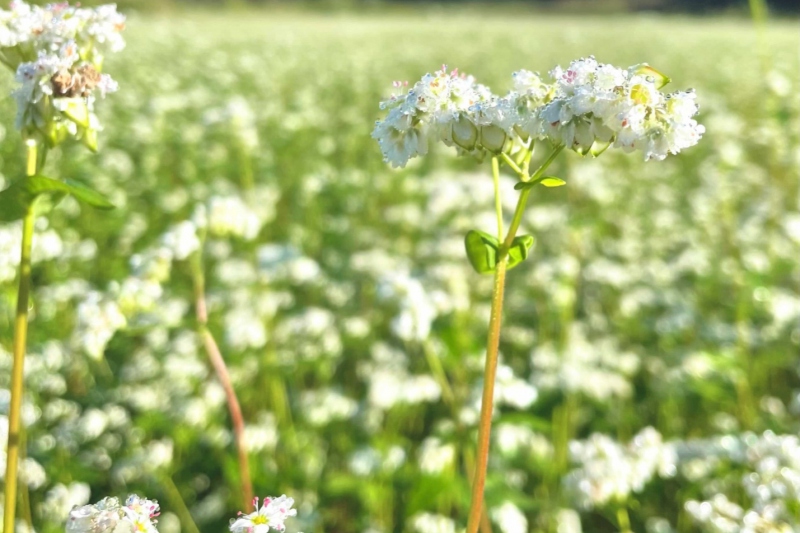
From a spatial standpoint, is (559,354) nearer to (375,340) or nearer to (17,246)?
(375,340)

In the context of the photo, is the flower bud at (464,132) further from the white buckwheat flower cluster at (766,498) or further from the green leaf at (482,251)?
the white buckwheat flower cluster at (766,498)

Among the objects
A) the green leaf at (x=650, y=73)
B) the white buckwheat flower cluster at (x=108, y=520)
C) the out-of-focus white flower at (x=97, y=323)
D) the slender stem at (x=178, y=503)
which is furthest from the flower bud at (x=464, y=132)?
the slender stem at (x=178, y=503)

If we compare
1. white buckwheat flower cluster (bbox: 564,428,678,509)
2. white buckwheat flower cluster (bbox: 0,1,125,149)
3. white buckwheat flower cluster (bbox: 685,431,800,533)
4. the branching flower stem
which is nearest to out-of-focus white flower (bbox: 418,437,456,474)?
white buckwheat flower cluster (bbox: 564,428,678,509)

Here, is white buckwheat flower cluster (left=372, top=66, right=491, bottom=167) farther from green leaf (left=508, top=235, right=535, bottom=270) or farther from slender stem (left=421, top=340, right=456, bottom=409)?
slender stem (left=421, top=340, right=456, bottom=409)

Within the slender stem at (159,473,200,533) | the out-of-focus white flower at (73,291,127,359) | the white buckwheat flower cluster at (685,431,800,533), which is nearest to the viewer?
the white buckwheat flower cluster at (685,431,800,533)

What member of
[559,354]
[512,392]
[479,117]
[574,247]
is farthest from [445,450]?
[574,247]
